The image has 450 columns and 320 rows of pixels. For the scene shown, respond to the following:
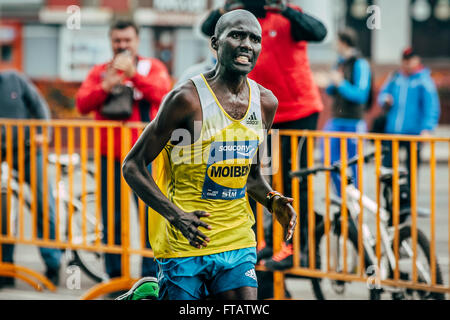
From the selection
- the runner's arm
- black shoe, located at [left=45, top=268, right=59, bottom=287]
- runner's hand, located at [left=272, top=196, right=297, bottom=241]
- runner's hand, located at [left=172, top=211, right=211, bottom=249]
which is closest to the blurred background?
black shoe, located at [left=45, top=268, right=59, bottom=287]

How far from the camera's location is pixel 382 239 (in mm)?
5488

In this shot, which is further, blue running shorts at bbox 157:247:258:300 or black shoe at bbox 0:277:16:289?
black shoe at bbox 0:277:16:289

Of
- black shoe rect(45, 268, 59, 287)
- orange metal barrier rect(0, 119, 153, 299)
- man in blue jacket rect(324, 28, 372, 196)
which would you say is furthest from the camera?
man in blue jacket rect(324, 28, 372, 196)

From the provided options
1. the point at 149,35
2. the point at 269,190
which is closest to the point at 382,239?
→ the point at 269,190

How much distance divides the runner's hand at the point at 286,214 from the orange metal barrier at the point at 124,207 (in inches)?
74.7

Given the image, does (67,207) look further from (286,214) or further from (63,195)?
(286,214)

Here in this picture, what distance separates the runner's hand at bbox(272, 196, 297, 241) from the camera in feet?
10.9

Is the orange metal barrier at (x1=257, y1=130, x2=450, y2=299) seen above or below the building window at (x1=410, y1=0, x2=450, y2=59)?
below

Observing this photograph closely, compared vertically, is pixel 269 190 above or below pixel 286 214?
above

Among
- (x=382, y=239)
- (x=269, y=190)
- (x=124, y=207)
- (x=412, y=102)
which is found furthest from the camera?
(x=412, y=102)

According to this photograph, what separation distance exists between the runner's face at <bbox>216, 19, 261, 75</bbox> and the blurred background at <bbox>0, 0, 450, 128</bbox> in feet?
60.6

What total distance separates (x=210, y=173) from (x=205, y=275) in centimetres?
45

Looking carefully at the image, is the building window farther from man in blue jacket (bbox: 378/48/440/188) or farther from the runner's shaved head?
the runner's shaved head

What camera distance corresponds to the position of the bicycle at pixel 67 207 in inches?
251
